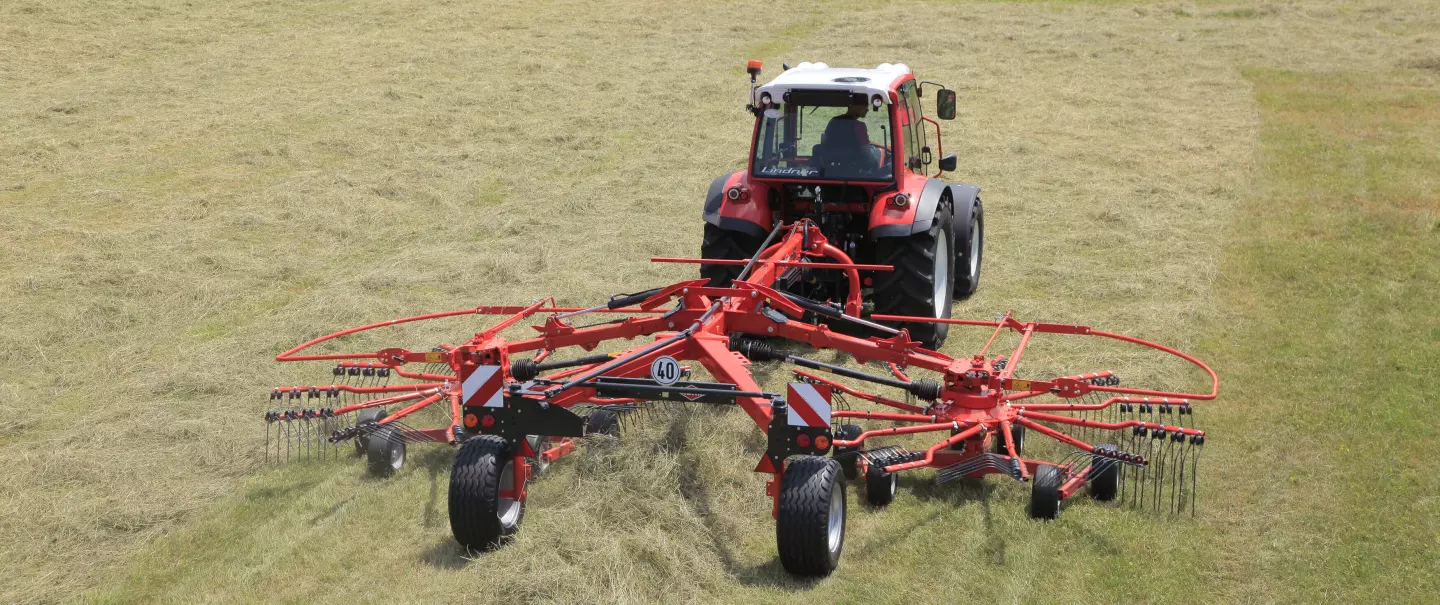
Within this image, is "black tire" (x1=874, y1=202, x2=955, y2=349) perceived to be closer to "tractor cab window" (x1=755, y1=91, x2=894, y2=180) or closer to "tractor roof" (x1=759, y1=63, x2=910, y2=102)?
"tractor cab window" (x1=755, y1=91, x2=894, y2=180)

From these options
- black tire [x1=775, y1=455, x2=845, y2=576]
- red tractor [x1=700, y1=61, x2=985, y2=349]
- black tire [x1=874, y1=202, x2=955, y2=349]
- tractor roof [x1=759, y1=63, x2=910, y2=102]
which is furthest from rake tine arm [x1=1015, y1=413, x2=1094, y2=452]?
tractor roof [x1=759, y1=63, x2=910, y2=102]

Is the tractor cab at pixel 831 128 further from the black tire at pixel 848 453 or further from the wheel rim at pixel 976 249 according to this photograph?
the black tire at pixel 848 453

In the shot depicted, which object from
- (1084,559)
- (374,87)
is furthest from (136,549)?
(374,87)

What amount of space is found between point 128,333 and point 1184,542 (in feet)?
20.5

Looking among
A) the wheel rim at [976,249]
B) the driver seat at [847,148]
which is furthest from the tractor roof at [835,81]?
the wheel rim at [976,249]

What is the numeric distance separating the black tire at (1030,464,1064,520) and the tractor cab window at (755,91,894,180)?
2576mm

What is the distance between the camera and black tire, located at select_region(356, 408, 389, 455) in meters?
5.48

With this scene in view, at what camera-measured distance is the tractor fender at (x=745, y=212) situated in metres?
7.01

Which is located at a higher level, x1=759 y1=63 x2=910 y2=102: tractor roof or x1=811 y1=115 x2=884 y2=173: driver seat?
x1=759 y1=63 x2=910 y2=102: tractor roof

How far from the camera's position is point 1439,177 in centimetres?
1120

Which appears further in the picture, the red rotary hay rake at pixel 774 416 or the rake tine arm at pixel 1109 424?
the rake tine arm at pixel 1109 424

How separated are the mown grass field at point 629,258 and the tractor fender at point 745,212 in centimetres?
141

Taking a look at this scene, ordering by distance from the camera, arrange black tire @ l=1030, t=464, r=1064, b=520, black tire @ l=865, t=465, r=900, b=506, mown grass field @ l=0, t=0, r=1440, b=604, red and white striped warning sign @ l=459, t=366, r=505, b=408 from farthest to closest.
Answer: black tire @ l=865, t=465, r=900, b=506 → black tire @ l=1030, t=464, r=1064, b=520 → mown grass field @ l=0, t=0, r=1440, b=604 → red and white striped warning sign @ l=459, t=366, r=505, b=408

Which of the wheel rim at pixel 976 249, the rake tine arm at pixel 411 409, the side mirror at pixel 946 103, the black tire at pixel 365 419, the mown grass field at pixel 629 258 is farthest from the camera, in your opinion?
the wheel rim at pixel 976 249
